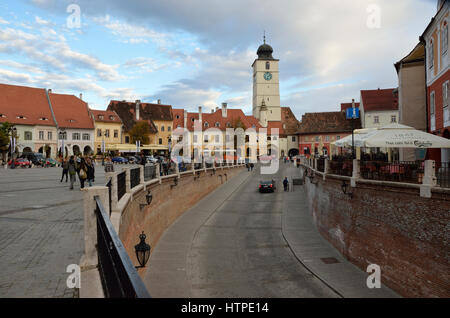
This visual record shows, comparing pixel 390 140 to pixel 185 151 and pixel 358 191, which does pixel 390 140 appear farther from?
pixel 185 151

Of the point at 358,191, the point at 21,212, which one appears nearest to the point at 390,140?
the point at 358,191

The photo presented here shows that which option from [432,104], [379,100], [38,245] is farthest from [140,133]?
[38,245]

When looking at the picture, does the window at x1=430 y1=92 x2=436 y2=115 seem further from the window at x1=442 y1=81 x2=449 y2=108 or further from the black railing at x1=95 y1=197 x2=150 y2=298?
the black railing at x1=95 y1=197 x2=150 y2=298

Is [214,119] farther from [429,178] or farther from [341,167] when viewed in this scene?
[429,178]

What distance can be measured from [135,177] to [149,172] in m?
4.00

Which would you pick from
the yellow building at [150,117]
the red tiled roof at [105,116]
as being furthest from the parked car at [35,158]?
the yellow building at [150,117]

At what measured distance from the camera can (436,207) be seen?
11758mm

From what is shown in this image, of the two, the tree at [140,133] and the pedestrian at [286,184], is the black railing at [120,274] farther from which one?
the tree at [140,133]

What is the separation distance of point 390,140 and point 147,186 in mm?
10879

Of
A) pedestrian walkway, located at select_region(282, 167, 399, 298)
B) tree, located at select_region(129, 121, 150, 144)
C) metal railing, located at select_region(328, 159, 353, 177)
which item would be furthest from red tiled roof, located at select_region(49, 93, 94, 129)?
metal railing, located at select_region(328, 159, 353, 177)

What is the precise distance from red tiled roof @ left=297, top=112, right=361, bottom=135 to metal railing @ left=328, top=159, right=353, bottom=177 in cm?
6285

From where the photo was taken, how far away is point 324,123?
273 feet

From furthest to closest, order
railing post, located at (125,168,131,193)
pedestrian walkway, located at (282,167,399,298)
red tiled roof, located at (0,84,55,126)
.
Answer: red tiled roof, located at (0,84,55,126) → pedestrian walkway, located at (282,167,399,298) → railing post, located at (125,168,131,193)

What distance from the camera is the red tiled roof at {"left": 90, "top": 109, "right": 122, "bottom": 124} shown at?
69844mm
